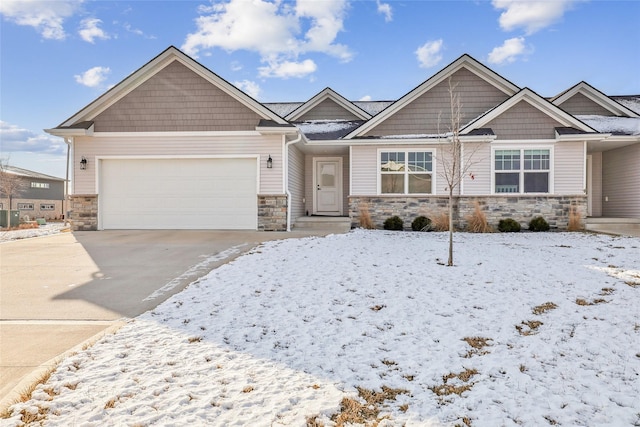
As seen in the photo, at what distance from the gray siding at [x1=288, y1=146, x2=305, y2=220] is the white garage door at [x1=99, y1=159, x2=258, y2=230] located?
147 cm

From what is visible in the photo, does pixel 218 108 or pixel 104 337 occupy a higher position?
pixel 218 108

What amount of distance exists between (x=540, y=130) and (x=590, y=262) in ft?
21.7

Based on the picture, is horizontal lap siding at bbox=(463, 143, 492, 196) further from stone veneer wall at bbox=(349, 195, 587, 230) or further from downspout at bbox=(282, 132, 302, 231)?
downspout at bbox=(282, 132, 302, 231)

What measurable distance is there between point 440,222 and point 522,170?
3.31m

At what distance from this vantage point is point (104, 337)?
3732 mm

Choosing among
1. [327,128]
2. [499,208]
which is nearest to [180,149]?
[327,128]

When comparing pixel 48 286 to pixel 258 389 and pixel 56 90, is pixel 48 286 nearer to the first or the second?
pixel 258 389

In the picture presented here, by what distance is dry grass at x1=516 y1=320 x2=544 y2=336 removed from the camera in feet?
13.2

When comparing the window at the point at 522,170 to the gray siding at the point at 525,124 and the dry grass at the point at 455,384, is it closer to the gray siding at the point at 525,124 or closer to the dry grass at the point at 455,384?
the gray siding at the point at 525,124

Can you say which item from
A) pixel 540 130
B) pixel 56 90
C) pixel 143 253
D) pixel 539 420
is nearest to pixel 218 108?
pixel 143 253

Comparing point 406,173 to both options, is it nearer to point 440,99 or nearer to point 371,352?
point 440,99

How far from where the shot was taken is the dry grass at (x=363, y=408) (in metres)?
2.48

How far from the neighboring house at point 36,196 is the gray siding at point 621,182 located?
115 ft

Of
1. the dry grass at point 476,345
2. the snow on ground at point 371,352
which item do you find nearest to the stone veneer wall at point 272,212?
the snow on ground at point 371,352
